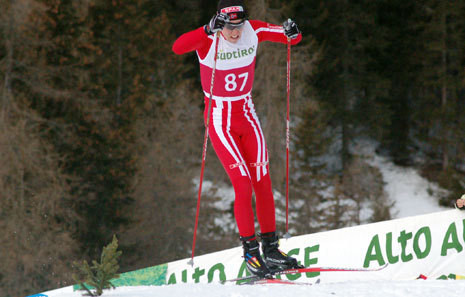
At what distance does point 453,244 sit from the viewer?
5809mm

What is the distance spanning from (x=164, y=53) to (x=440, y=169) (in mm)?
12765

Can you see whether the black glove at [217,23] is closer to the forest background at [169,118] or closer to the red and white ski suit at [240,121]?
the red and white ski suit at [240,121]

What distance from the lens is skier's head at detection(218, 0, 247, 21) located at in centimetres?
450

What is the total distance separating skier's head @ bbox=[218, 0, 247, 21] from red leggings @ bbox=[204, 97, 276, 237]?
2.02 feet

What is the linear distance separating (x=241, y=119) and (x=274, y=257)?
3.48ft

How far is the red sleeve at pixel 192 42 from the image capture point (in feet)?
14.6

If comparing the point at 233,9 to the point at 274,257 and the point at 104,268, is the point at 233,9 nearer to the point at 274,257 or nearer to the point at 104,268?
the point at 274,257

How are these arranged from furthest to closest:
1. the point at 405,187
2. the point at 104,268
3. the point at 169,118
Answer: the point at 405,187
the point at 169,118
the point at 104,268

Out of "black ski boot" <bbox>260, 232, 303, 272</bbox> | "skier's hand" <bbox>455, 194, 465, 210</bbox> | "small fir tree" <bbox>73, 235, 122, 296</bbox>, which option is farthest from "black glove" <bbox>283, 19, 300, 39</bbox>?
"skier's hand" <bbox>455, 194, 465, 210</bbox>

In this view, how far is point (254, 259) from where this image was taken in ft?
15.6

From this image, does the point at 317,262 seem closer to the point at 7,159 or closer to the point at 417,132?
the point at 7,159

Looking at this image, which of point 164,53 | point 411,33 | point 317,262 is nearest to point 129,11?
point 164,53

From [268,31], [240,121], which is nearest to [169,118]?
[268,31]

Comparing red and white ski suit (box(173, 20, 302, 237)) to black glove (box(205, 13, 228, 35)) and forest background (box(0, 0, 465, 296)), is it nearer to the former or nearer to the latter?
black glove (box(205, 13, 228, 35))
